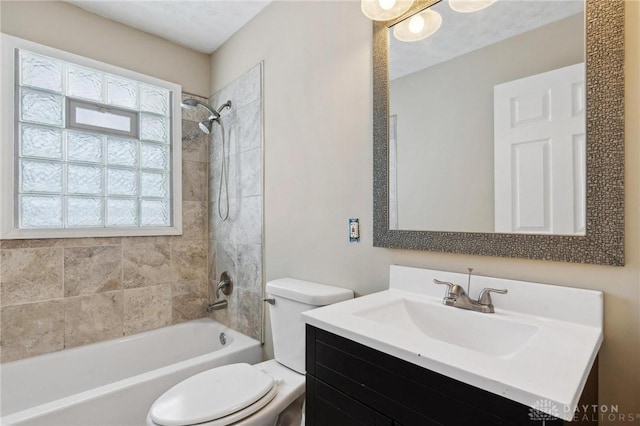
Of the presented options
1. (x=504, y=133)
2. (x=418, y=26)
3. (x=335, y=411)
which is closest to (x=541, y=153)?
(x=504, y=133)

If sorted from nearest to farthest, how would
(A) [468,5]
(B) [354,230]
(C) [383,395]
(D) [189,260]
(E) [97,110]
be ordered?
(C) [383,395], (A) [468,5], (B) [354,230], (E) [97,110], (D) [189,260]

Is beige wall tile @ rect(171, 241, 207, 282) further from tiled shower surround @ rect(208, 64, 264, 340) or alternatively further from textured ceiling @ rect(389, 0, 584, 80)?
textured ceiling @ rect(389, 0, 584, 80)

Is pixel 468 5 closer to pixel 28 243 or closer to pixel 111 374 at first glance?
pixel 28 243

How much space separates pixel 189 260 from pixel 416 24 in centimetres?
218

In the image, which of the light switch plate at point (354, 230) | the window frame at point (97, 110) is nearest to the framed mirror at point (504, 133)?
the light switch plate at point (354, 230)

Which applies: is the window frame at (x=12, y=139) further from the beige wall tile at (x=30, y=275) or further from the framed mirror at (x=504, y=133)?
the framed mirror at (x=504, y=133)

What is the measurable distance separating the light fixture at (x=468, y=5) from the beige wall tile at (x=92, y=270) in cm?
234

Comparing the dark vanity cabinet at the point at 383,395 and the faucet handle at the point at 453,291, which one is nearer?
the dark vanity cabinet at the point at 383,395

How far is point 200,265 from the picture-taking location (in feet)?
8.49

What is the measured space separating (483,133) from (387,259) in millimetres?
612

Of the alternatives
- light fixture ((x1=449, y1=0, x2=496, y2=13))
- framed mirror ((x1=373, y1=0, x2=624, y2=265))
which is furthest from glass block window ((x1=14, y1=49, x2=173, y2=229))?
light fixture ((x1=449, y1=0, x2=496, y2=13))

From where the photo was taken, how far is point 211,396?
1.27 meters

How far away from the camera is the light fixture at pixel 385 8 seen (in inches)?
50.4

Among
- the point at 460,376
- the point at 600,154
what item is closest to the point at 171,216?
the point at 460,376
